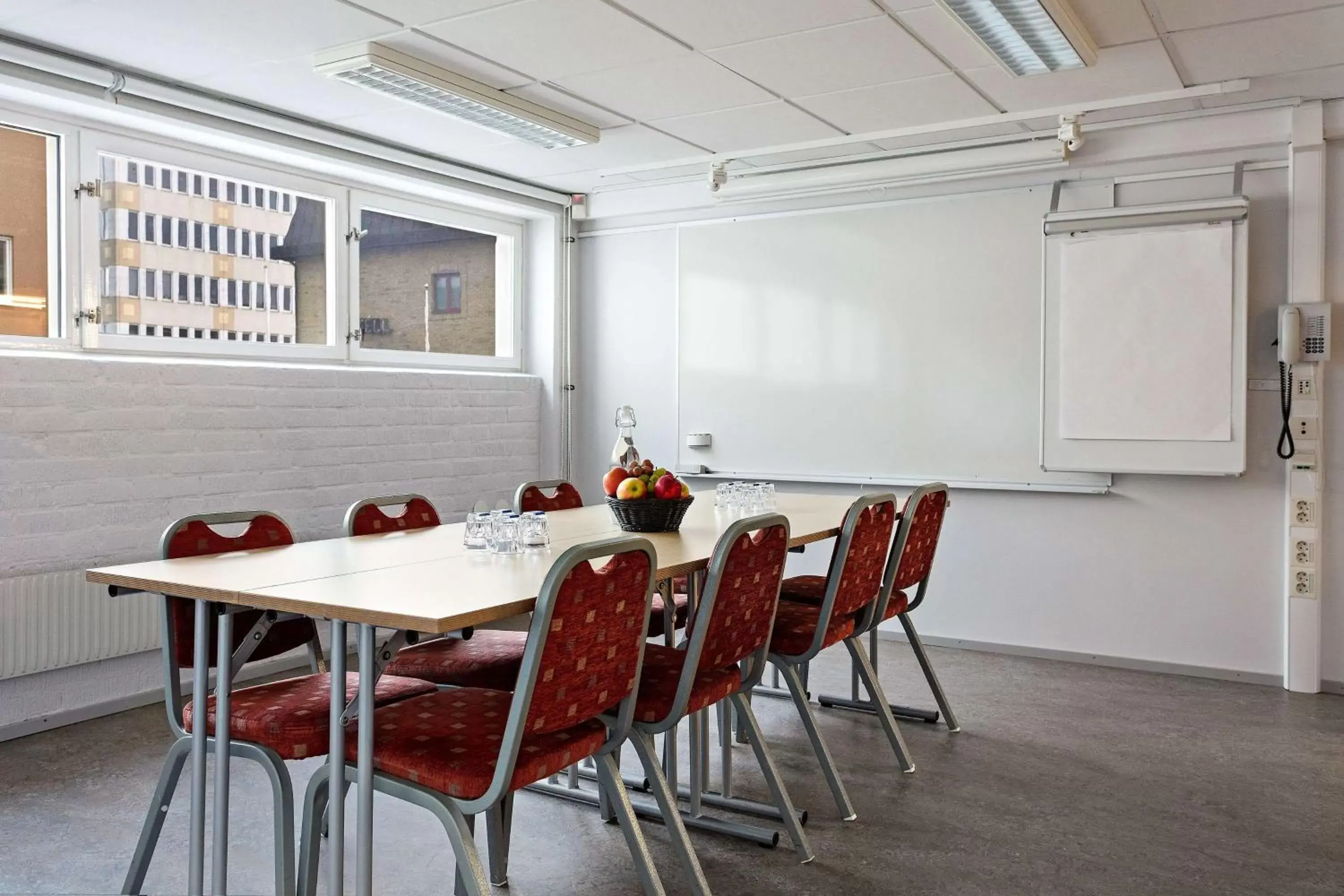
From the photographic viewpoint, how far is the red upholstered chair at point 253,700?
7.73 ft

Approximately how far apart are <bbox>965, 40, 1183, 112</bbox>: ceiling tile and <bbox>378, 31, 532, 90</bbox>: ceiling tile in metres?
1.71

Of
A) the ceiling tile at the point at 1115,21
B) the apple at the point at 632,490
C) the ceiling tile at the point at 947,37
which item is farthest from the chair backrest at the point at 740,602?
the ceiling tile at the point at 1115,21

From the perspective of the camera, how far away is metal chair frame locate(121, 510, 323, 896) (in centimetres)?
232

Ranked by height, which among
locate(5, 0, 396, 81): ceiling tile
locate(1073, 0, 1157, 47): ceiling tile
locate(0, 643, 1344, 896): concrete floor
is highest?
locate(1073, 0, 1157, 47): ceiling tile

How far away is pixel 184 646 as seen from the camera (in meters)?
2.60

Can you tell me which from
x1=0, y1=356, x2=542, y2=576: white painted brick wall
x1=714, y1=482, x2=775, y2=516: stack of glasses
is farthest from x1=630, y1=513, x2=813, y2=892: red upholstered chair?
x1=0, y1=356, x2=542, y2=576: white painted brick wall

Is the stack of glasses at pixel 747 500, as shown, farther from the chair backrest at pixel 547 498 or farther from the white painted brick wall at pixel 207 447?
the white painted brick wall at pixel 207 447

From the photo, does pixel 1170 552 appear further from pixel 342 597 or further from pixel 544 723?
pixel 342 597

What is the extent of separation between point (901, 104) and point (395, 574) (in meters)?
3.01

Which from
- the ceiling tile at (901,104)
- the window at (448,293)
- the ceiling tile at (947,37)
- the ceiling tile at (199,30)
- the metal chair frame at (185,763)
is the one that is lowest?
the metal chair frame at (185,763)

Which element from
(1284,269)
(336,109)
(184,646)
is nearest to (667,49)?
(336,109)

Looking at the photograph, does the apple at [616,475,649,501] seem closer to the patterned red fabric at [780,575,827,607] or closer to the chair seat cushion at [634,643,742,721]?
the chair seat cushion at [634,643,742,721]

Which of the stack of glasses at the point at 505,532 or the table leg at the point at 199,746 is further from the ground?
the stack of glasses at the point at 505,532

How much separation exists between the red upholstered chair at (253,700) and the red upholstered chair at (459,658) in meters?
0.18
